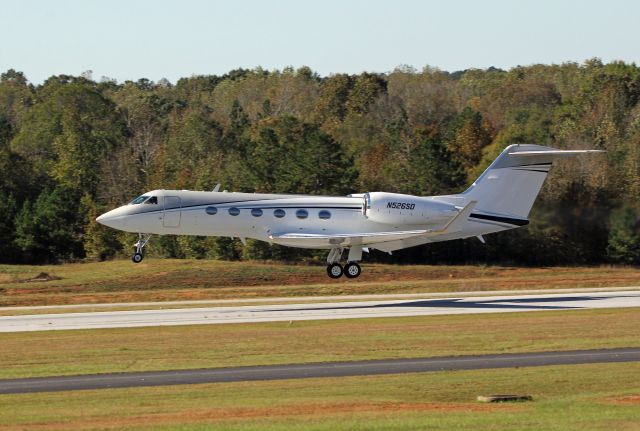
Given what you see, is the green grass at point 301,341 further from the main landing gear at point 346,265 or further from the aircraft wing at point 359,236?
the main landing gear at point 346,265

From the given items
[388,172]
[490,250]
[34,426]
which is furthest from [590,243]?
[34,426]

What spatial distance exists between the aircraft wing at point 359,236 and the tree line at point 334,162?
32.9 ft

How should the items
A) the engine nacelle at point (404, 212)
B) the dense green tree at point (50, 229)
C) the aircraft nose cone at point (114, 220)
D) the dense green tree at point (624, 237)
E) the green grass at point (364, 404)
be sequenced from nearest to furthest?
the green grass at point (364, 404), the aircraft nose cone at point (114, 220), the engine nacelle at point (404, 212), the dense green tree at point (624, 237), the dense green tree at point (50, 229)

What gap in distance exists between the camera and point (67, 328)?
34844 millimetres

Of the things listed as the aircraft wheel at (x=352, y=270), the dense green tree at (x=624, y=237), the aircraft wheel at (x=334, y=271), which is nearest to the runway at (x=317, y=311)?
the aircraft wheel at (x=352, y=270)

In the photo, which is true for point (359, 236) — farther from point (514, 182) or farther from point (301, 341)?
point (301, 341)

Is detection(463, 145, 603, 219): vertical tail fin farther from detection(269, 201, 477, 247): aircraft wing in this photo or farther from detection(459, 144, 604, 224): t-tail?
detection(269, 201, 477, 247): aircraft wing

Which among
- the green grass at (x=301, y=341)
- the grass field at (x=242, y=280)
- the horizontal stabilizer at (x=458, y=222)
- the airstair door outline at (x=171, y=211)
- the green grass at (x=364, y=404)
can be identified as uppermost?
the airstair door outline at (x=171, y=211)

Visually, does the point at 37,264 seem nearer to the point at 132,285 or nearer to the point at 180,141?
the point at 132,285

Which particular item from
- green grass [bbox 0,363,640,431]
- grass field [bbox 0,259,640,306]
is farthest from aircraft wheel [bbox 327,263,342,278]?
green grass [bbox 0,363,640,431]

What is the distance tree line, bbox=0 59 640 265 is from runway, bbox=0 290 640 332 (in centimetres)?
1000

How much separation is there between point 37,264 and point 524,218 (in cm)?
3457

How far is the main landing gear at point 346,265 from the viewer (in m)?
44.4

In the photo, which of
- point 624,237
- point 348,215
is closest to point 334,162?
point 624,237
